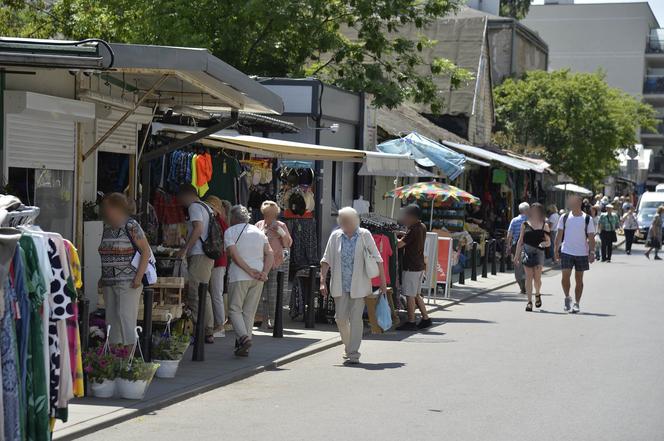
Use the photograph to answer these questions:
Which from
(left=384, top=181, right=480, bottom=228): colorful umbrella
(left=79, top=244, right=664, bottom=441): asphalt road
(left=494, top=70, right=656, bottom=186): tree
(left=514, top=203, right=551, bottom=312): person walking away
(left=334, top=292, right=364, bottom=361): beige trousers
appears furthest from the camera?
(left=494, top=70, right=656, bottom=186): tree

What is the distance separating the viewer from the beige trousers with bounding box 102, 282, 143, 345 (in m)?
10.6

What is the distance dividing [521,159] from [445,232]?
16213mm

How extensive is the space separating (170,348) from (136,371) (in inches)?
52.5

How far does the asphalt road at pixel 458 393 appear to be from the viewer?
877cm

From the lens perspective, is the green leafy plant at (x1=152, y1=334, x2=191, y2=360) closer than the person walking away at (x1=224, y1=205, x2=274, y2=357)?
Yes

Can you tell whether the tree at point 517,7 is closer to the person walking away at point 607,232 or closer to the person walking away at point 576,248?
the person walking away at point 607,232

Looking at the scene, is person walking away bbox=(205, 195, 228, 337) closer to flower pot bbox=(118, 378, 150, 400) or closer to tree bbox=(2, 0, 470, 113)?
flower pot bbox=(118, 378, 150, 400)

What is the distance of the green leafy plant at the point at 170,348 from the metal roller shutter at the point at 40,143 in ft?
7.38

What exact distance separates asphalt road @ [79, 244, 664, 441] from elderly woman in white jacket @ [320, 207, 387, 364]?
359 millimetres

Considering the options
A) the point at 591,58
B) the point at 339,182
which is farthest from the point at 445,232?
the point at 591,58

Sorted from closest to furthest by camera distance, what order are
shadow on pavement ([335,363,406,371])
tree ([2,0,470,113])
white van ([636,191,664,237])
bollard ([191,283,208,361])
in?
bollard ([191,283,208,361]) < shadow on pavement ([335,363,406,371]) < tree ([2,0,470,113]) < white van ([636,191,664,237])

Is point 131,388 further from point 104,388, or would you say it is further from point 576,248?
point 576,248

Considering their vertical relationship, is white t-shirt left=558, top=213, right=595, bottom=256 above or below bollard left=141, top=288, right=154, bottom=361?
above

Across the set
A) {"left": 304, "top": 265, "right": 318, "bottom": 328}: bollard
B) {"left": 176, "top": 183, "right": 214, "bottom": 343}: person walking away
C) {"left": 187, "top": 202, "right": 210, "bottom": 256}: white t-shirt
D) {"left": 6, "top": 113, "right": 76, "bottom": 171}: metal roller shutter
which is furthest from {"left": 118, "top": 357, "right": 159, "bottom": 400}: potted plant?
{"left": 304, "top": 265, "right": 318, "bottom": 328}: bollard
